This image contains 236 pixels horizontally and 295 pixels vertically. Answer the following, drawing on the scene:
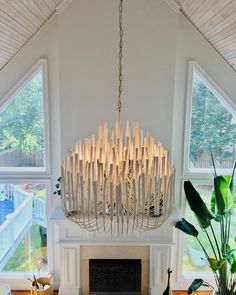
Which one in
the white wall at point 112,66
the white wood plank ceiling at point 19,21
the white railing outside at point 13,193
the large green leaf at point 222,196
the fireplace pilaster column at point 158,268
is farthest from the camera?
the white railing outside at point 13,193

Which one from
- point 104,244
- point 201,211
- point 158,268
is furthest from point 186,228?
point 104,244

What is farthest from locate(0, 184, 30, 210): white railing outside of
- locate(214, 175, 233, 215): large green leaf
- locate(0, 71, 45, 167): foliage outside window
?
locate(214, 175, 233, 215): large green leaf

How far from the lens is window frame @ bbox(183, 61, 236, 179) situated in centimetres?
484

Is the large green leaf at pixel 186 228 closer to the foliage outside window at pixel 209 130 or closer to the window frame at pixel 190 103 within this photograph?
the window frame at pixel 190 103

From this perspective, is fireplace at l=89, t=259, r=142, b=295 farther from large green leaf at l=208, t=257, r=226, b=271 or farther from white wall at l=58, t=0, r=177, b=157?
white wall at l=58, t=0, r=177, b=157

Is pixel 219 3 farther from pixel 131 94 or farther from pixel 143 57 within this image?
pixel 131 94

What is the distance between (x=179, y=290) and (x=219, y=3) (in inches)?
174

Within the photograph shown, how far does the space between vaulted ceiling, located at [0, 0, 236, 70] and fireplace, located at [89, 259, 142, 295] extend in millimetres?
3347

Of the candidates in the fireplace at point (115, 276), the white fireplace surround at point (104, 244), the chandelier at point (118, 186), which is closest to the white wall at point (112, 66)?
the white fireplace surround at point (104, 244)

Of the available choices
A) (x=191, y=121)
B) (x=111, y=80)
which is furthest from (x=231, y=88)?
(x=111, y=80)

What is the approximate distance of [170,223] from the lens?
4602 millimetres

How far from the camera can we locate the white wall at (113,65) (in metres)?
4.42

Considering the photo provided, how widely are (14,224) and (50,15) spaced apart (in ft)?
11.0

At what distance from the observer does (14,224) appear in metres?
5.35
